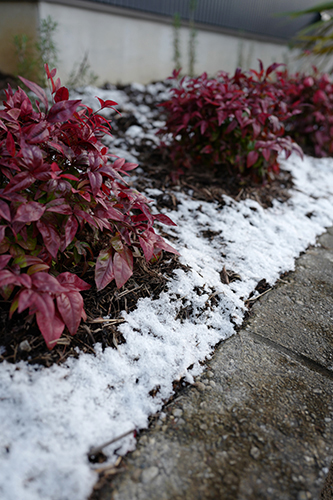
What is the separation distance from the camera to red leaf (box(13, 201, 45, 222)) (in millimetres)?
1317

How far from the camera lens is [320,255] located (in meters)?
2.54

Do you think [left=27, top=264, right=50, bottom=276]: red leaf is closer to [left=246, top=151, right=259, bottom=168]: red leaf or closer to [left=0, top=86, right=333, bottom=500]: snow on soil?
[left=0, top=86, right=333, bottom=500]: snow on soil

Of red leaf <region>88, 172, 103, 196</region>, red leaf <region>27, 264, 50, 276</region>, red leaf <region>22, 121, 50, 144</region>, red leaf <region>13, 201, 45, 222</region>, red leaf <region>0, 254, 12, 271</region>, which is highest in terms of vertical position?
red leaf <region>22, 121, 50, 144</region>

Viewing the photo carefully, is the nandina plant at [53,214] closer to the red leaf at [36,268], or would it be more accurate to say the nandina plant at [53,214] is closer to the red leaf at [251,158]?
the red leaf at [36,268]

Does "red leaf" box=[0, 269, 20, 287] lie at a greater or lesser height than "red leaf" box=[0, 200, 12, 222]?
lesser

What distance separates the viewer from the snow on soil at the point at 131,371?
3.59ft

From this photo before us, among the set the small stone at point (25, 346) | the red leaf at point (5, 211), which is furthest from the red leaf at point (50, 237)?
the small stone at point (25, 346)

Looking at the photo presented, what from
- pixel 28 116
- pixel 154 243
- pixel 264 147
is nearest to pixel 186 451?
pixel 154 243

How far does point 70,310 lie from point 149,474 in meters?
0.63

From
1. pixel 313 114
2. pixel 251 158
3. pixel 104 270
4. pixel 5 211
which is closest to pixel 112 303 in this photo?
pixel 104 270

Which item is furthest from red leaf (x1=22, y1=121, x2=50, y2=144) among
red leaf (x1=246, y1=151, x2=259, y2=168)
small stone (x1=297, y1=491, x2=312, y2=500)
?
red leaf (x1=246, y1=151, x2=259, y2=168)

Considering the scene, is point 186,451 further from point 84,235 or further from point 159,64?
point 159,64

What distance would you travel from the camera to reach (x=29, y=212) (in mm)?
1342

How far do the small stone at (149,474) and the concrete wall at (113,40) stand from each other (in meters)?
4.28
